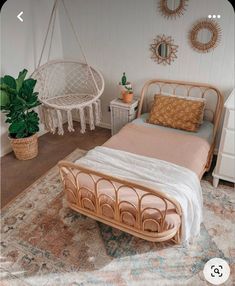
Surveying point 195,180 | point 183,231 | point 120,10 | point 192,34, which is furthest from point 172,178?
point 120,10

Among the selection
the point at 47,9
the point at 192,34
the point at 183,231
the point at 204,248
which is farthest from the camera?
the point at 47,9

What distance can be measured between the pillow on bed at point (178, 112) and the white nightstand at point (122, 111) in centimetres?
31

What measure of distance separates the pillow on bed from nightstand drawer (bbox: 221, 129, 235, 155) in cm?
38

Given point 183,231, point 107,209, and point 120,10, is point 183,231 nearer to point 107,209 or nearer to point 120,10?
point 107,209

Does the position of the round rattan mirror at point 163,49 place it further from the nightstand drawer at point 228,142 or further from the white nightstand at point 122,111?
the nightstand drawer at point 228,142

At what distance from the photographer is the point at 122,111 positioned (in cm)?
287

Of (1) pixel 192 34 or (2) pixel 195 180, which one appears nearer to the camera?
A: (2) pixel 195 180

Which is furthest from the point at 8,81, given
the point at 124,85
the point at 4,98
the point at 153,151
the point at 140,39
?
the point at 153,151

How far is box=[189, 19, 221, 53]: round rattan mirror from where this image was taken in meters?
2.23

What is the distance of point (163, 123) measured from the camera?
2537 millimetres

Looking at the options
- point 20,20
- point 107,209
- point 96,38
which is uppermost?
point 20,20

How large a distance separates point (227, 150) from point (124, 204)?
3.49ft

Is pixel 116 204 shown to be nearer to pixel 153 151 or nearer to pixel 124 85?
pixel 153 151

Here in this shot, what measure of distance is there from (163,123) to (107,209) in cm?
119
